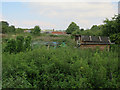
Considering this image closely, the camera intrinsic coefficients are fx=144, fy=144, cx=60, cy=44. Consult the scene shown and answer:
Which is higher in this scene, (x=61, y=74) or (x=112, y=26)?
(x=112, y=26)

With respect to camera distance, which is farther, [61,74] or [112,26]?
[112,26]

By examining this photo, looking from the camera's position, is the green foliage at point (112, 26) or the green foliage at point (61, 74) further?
the green foliage at point (112, 26)

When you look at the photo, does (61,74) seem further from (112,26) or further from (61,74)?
(112,26)

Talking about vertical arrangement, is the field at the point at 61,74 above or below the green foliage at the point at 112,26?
below

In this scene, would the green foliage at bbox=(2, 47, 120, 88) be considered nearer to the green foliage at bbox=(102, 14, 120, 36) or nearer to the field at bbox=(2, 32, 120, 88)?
the field at bbox=(2, 32, 120, 88)

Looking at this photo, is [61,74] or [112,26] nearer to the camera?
[61,74]

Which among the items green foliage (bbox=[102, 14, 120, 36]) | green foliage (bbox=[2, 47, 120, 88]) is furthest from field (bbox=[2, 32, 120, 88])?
green foliage (bbox=[102, 14, 120, 36])

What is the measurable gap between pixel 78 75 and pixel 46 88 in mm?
775

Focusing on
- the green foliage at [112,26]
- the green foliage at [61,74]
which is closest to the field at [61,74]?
the green foliage at [61,74]

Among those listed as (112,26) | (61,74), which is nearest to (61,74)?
(61,74)

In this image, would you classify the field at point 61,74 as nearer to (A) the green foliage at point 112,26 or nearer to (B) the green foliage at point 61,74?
(B) the green foliage at point 61,74

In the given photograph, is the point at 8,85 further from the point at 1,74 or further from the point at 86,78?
the point at 86,78

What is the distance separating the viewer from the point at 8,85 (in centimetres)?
280

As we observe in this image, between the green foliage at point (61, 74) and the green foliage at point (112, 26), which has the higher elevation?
the green foliage at point (112, 26)
